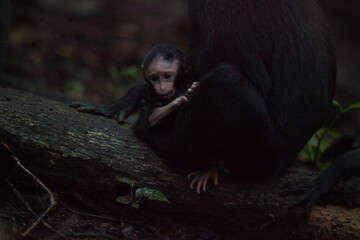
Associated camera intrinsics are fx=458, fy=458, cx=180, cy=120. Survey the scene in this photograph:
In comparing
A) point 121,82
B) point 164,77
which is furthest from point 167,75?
point 121,82

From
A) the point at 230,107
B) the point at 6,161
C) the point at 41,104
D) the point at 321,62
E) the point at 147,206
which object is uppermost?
the point at 321,62

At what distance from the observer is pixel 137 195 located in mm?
3545

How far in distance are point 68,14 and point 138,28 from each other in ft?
5.02

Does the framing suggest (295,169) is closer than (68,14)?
Yes

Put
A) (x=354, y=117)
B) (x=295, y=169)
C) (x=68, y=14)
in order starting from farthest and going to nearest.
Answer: (x=68, y=14)
(x=354, y=117)
(x=295, y=169)

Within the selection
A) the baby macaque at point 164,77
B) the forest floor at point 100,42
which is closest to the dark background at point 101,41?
the forest floor at point 100,42

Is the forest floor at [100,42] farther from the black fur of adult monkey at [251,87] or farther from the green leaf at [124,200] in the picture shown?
the black fur of adult monkey at [251,87]

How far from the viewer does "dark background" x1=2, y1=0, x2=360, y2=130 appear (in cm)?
810

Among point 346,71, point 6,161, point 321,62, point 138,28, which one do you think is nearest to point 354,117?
point 346,71

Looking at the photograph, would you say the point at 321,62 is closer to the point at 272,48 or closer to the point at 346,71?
the point at 272,48

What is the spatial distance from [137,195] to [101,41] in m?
6.37

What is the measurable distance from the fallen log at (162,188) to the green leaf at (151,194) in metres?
0.14

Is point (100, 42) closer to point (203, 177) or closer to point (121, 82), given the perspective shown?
point (121, 82)

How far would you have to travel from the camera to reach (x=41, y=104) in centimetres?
411
